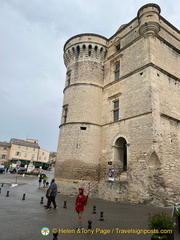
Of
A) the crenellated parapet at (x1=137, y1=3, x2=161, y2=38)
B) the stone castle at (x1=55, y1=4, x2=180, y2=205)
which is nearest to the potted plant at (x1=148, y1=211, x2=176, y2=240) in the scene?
the stone castle at (x1=55, y1=4, x2=180, y2=205)

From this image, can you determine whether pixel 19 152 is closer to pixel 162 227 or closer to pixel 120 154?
pixel 120 154

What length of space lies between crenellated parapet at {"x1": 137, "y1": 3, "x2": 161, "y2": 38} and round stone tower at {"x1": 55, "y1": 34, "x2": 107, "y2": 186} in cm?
527

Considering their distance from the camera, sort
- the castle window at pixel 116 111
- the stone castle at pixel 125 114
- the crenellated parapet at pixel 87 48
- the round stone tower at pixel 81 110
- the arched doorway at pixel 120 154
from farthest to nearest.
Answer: the crenellated parapet at pixel 87 48 → the castle window at pixel 116 111 → the round stone tower at pixel 81 110 → the arched doorway at pixel 120 154 → the stone castle at pixel 125 114

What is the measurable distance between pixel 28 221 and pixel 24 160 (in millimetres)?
53401

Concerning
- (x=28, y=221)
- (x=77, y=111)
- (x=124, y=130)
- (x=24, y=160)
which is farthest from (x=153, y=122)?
(x=24, y=160)

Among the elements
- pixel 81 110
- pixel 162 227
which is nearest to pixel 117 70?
pixel 81 110

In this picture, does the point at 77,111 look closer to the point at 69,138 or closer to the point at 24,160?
the point at 69,138

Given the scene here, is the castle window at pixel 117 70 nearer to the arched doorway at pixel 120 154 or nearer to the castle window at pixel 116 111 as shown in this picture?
the castle window at pixel 116 111

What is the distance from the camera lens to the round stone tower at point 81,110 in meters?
15.1

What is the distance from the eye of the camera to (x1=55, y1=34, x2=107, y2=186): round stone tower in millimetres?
15062

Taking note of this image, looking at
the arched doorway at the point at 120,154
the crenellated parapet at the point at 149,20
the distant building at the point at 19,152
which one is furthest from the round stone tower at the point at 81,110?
the distant building at the point at 19,152

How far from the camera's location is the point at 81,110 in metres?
16.5

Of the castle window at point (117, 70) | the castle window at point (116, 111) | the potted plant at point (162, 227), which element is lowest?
the potted plant at point (162, 227)

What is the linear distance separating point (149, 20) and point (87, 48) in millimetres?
6771
